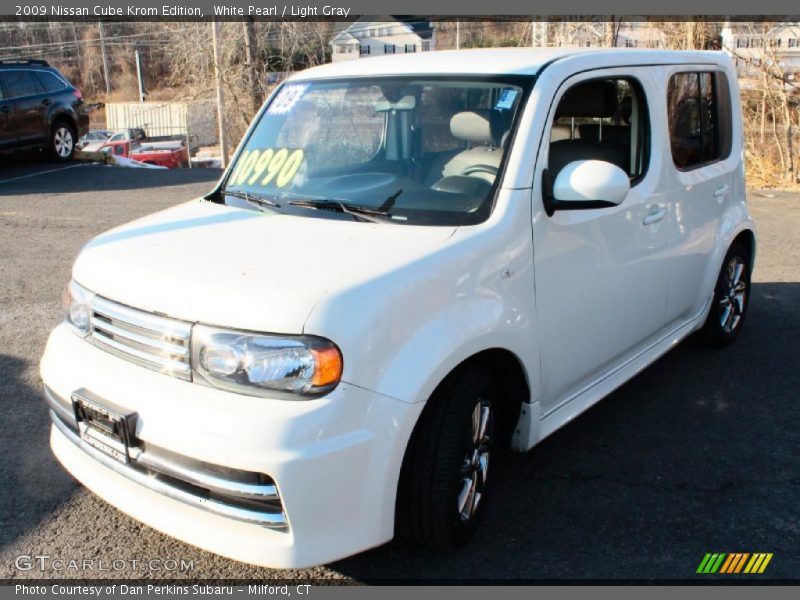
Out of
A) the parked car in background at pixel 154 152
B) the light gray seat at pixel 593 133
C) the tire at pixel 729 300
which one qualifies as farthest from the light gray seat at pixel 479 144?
the parked car in background at pixel 154 152

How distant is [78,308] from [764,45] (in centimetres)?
1323

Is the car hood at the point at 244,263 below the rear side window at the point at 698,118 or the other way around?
below

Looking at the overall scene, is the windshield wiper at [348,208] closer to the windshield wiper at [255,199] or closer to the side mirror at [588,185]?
the windshield wiper at [255,199]

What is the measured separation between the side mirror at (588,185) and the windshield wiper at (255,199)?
48.6 inches

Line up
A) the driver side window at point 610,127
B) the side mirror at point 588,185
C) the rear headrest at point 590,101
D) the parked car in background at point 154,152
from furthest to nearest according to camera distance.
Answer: the parked car in background at point 154,152, the driver side window at point 610,127, the rear headrest at point 590,101, the side mirror at point 588,185

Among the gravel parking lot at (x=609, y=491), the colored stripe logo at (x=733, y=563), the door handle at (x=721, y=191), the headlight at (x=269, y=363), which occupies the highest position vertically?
the door handle at (x=721, y=191)

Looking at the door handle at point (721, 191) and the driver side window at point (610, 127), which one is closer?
the driver side window at point (610, 127)

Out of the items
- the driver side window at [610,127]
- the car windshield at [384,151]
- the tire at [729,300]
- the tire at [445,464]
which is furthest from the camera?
the tire at [729,300]

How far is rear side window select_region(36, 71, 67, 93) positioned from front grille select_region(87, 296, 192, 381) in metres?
13.0

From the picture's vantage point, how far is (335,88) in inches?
151

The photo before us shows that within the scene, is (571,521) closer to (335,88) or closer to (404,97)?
(404,97)

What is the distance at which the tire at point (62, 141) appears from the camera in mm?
14484

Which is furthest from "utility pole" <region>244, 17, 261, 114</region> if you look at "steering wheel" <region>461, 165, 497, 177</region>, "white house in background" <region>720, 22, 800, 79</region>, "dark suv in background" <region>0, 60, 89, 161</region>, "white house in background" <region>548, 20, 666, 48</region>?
"steering wheel" <region>461, 165, 497, 177</region>

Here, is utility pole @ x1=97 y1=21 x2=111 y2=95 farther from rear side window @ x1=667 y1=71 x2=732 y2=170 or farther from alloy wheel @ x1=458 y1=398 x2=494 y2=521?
alloy wheel @ x1=458 y1=398 x2=494 y2=521
